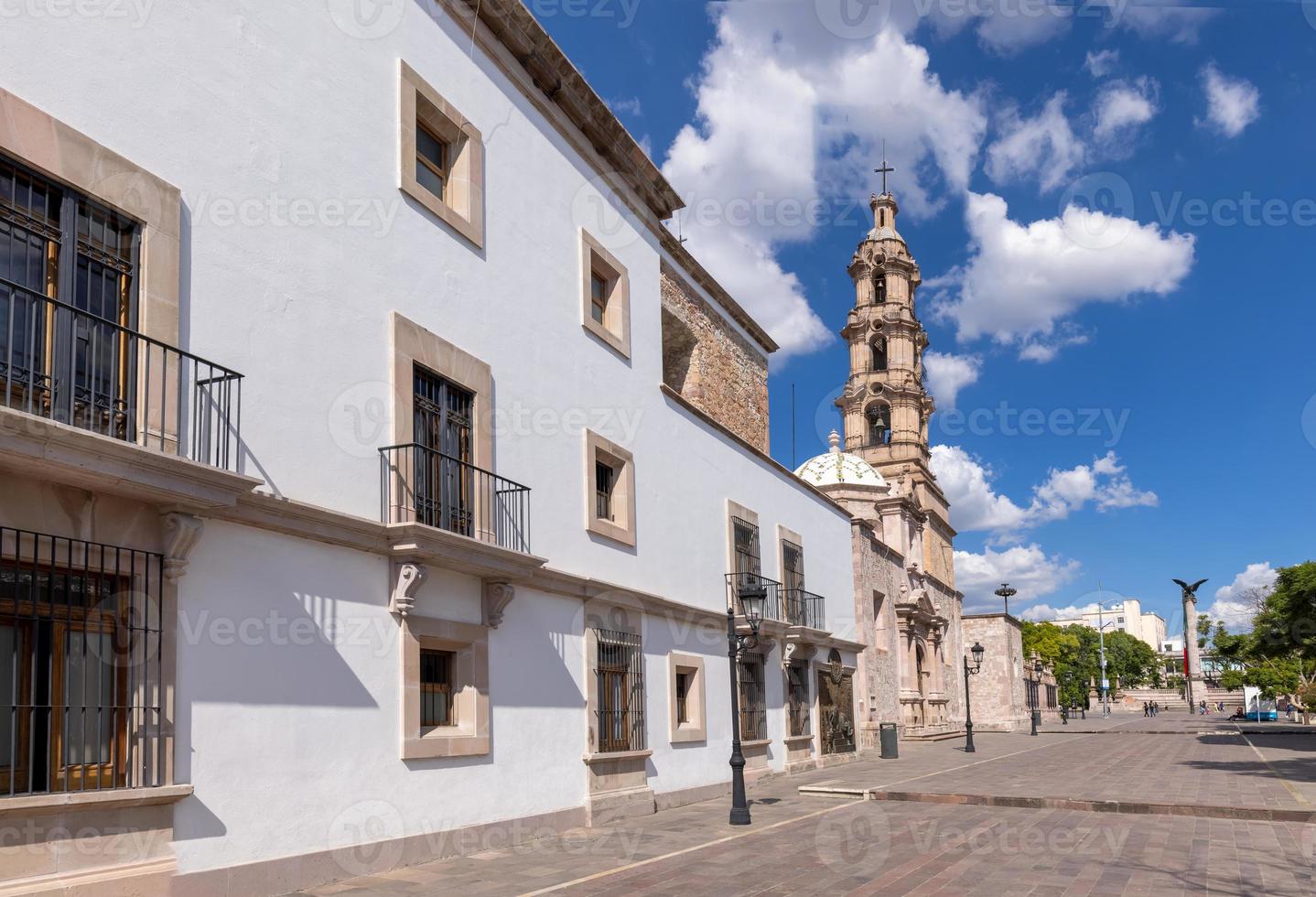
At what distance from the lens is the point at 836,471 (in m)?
44.6

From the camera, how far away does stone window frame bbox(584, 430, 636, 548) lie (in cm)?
1503

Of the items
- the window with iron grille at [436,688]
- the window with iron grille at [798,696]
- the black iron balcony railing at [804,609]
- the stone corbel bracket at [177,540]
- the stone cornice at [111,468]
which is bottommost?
the window with iron grille at [798,696]

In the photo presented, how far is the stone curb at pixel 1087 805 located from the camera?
13922 mm

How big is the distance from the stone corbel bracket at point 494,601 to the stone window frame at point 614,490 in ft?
8.96

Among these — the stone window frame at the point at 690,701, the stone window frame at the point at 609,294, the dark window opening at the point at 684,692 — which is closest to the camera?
the stone window frame at the point at 609,294

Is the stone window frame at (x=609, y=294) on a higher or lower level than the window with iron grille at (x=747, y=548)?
higher

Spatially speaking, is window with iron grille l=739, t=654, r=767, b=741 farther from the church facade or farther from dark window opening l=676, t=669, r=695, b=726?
the church facade

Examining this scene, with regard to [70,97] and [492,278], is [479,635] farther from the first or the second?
[70,97]

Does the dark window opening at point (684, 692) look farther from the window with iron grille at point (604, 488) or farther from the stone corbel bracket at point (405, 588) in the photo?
the stone corbel bracket at point (405, 588)

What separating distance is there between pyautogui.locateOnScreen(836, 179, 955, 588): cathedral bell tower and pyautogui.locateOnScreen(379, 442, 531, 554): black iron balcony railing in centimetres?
4429

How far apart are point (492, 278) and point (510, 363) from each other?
3.49 feet

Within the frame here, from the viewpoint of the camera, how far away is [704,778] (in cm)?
1788

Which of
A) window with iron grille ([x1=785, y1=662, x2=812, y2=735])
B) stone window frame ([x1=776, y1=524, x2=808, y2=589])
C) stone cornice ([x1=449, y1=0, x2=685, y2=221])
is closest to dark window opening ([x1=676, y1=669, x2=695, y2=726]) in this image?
window with iron grille ([x1=785, y1=662, x2=812, y2=735])

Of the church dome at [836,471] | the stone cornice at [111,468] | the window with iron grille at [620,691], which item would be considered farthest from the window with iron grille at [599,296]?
the church dome at [836,471]
